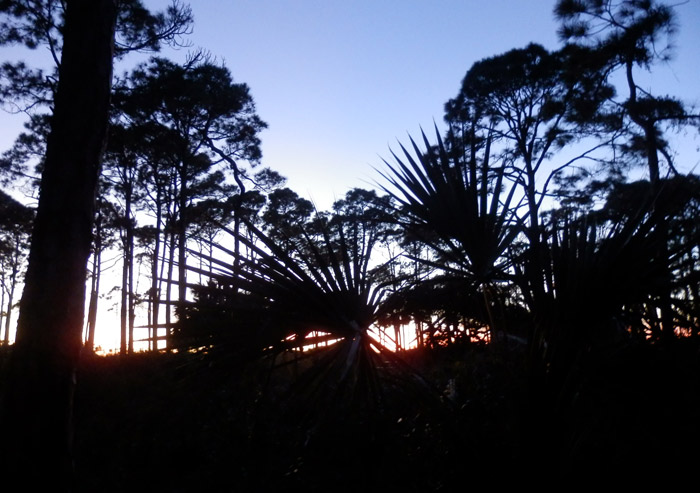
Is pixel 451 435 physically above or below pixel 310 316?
below

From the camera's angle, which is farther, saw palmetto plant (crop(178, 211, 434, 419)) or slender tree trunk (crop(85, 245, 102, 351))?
slender tree trunk (crop(85, 245, 102, 351))

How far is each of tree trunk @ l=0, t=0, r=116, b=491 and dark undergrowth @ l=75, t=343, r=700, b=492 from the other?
742mm

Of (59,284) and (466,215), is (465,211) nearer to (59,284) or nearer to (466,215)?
(466,215)

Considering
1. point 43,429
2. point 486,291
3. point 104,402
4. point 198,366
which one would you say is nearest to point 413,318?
point 486,291

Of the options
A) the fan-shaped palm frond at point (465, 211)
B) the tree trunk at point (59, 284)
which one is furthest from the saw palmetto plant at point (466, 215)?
the tree trunk at point (59, 284)

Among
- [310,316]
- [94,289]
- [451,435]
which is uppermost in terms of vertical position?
[94,289]

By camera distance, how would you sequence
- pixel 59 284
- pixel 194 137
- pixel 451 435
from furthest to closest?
pixel 194 137, pixel 59 284, pixel 451 435

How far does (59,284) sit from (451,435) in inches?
109

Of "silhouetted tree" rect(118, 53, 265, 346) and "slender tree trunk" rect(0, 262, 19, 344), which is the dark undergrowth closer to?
"silhouetted tree" rect(118, 53, 265, 346)

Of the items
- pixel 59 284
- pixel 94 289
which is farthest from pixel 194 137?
pixel 59 284

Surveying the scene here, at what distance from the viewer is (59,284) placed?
4.13 m

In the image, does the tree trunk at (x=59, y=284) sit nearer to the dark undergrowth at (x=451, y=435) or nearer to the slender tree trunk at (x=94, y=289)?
the dark undergrowth at (x=451, y=435)

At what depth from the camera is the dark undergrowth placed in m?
3.30

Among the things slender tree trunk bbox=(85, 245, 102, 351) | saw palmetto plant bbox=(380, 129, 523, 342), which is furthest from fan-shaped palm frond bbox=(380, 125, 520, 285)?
slender tree trunk bbox=(85, 245, 102, 351)
